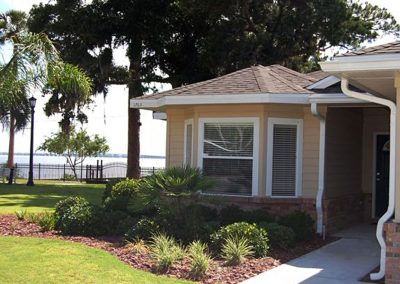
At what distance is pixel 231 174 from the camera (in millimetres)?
12273

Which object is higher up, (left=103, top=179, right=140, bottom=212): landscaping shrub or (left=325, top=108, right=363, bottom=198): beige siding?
(left=325, top=108, right=363, bottom=198): beige siding

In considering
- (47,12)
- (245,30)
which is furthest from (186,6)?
(47,12)

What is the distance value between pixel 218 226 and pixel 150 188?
57.9 inches

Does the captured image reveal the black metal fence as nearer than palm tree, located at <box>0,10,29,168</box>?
No

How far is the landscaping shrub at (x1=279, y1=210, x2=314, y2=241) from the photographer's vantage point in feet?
35.3

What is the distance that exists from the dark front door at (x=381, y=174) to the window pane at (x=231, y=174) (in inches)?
152

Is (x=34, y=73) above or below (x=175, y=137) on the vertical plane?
above

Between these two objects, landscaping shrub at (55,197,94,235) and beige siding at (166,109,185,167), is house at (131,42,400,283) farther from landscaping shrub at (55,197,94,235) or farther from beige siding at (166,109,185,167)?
landscaping shrub at (55,197,94,235)

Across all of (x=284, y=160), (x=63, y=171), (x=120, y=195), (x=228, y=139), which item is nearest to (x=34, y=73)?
(x=120, y=195)

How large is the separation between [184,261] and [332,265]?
2.42 metres

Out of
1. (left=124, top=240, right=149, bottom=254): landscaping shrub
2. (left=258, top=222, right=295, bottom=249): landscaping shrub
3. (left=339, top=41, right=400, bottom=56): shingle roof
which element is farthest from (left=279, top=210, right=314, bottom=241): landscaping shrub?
(left=339, top=41, right=400, bottom=56): shingle roof

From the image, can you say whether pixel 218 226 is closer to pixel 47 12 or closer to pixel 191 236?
pixel 191 236

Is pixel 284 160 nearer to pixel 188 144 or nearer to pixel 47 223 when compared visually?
pixel 188 144

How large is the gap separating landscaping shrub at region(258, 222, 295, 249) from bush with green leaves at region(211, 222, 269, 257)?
10.4 inches
